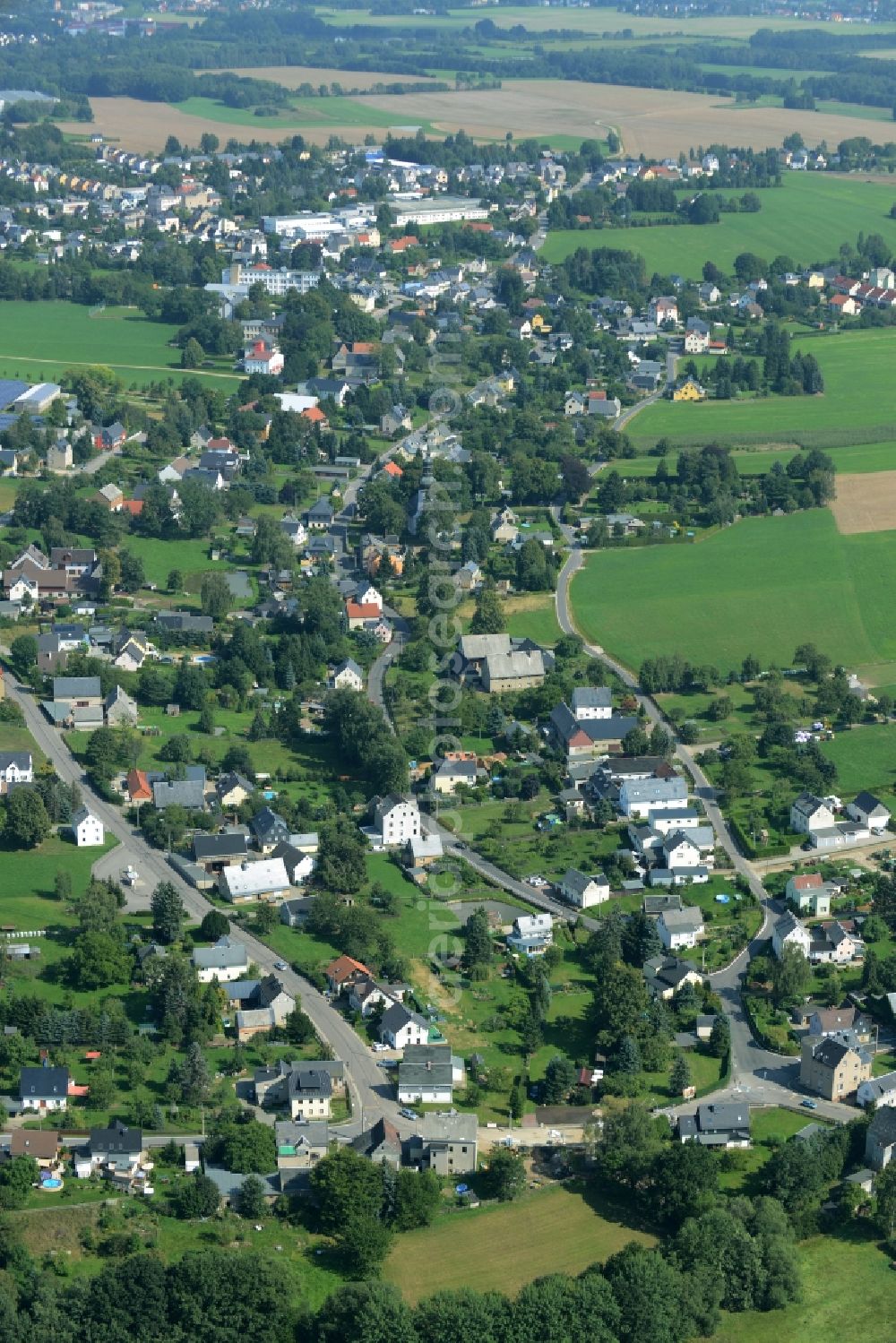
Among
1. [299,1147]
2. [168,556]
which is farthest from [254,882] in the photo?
[168,556]

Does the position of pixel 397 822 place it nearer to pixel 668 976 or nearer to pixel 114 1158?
pixel 668 976

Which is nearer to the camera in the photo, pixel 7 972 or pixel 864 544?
pixel 7 972

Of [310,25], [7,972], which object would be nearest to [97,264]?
[7,972]

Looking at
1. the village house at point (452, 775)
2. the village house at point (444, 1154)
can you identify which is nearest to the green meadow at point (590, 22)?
the village house at point (452, 775)

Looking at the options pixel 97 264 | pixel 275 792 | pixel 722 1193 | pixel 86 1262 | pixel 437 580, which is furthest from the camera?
pixel 97 264

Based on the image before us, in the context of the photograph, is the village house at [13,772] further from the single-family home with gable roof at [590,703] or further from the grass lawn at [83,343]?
the grass lawn at [83,343]

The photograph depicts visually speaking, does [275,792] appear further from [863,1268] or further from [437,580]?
[863,1268]

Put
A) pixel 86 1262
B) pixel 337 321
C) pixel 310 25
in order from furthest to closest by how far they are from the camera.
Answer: pixel 310 25, pixel 337 321, pixel 86 1262
